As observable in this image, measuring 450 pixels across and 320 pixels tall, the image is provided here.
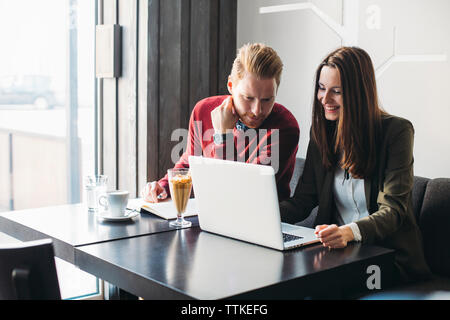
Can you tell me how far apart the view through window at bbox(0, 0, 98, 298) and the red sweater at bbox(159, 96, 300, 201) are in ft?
2.81

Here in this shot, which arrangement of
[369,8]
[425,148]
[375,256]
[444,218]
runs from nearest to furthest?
[375,256] < [444,218] < [425,148] < [369,8]

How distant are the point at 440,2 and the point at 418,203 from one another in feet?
2.82

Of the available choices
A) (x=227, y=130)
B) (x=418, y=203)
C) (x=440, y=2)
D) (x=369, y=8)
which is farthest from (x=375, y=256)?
(x=369, y=8)

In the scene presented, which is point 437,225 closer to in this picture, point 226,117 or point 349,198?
point 349,198

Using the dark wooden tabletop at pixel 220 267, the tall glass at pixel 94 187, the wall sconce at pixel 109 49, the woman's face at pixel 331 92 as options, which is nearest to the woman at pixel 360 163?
the woman's face at pixel 331 92

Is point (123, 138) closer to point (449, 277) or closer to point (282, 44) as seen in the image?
point (282, 44)

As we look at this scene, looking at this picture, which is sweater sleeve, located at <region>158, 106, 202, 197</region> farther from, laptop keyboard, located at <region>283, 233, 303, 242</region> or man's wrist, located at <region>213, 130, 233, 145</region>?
laptop keyboard, located at <region>283, 233, 303, 242</region>

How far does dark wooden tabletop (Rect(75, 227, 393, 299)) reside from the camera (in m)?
1.21

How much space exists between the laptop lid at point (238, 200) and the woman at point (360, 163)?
0.95ft

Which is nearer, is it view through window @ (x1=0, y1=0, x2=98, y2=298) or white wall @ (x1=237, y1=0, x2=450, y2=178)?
white wall @ (x1=237, y1=0, x2=450, y2=178)

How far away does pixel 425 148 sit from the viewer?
2.35 metres

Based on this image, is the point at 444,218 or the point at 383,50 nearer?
the point at 444,218

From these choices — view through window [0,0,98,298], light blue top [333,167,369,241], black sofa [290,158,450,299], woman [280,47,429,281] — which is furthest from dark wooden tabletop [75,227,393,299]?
view through window [0,0,98,298]
